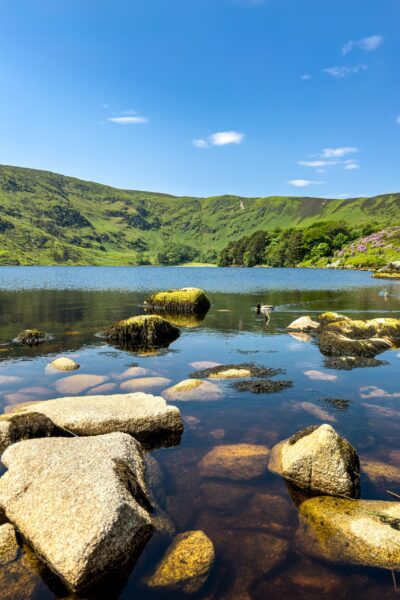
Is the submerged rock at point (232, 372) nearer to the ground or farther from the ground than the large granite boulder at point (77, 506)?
nearer to the ground

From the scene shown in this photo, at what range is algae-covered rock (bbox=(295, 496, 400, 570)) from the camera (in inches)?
341

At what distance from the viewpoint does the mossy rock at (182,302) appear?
50.5 meters

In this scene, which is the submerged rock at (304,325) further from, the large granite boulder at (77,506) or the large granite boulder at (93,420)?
the large granite boulder at (77,506)

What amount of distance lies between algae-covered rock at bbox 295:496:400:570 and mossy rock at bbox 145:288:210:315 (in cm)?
4030

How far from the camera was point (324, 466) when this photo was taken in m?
11.1

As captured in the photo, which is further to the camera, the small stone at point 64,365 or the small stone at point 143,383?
the small stone at point 64,365

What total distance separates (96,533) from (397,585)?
6294 mm

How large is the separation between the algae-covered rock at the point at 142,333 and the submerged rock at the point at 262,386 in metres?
12.0

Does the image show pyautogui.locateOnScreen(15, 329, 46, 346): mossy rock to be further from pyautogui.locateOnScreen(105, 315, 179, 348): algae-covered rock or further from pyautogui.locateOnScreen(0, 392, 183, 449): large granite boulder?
pyautogui.locateOnScreen(0, 392, 183, 449): large granite boulder

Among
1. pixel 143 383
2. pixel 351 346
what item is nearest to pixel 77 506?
pixel 143 383

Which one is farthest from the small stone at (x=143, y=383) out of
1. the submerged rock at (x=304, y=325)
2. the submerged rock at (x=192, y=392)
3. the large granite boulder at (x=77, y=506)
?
the submerged rock at (x=304, y=325)

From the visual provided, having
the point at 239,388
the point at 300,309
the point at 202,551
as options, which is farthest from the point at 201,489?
the point at 300,309

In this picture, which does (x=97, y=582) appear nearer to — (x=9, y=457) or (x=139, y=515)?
(x=139, y=515)

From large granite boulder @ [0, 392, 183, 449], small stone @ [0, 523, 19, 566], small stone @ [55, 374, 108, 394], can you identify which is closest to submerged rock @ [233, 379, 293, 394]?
large granite boulder @ [0, 392, 183, 449]
